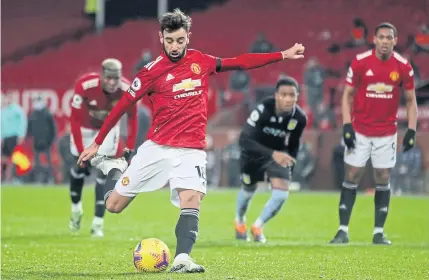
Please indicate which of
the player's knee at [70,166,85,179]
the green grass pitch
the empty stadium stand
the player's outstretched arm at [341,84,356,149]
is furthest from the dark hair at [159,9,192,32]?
the empty stadium stand

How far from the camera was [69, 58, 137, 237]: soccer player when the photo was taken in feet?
43.3

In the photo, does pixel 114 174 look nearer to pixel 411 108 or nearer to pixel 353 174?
pixel 353 174

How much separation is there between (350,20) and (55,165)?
9892 mm

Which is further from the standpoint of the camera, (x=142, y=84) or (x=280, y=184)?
(x=280, y=184)

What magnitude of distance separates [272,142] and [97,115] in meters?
2.41

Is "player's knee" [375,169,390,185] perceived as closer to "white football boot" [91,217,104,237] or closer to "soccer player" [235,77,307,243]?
"soccer player" [235,77,307,243]

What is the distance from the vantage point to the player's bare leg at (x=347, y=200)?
493 inches

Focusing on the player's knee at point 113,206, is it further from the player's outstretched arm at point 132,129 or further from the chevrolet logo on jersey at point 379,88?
the chevrolet logo on jersey at point 379,88

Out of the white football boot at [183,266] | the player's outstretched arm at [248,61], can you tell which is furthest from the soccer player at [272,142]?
the white football boot at [183,266]

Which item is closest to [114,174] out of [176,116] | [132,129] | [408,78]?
[176,116]

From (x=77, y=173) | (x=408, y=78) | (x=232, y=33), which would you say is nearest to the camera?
(x=408, y=78)

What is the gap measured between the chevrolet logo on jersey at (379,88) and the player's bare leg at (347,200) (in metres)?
0.94

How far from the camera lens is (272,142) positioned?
1294 centimetres

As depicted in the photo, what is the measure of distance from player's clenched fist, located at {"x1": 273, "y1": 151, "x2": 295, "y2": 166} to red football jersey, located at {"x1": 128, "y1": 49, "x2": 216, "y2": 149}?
300 cm
